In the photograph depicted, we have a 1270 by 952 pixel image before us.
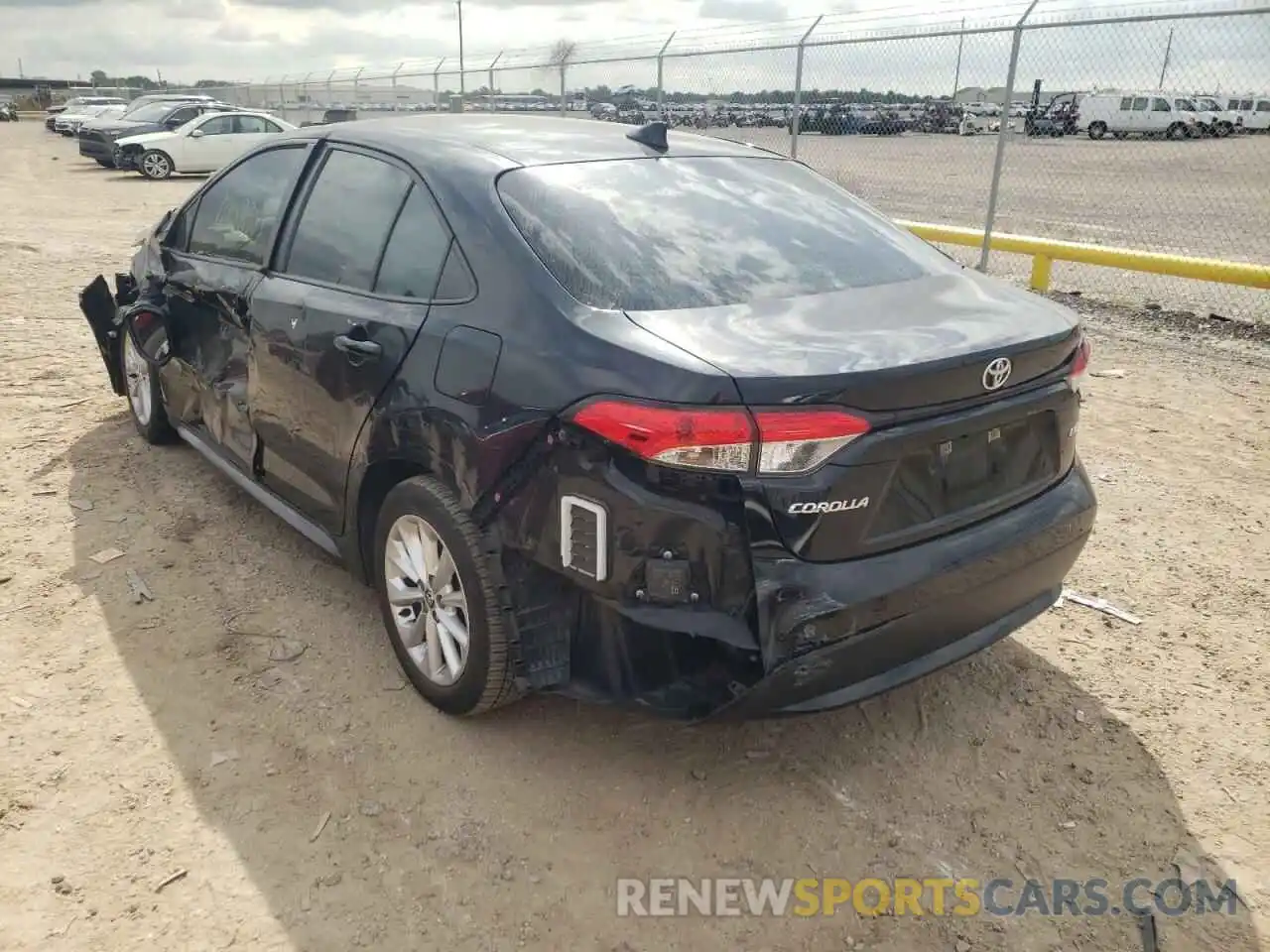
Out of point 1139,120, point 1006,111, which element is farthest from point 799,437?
point 1139,120

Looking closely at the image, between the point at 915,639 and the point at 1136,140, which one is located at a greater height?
the point at 1136,140

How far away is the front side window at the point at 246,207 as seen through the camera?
3.68m

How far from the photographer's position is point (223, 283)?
12.7ft

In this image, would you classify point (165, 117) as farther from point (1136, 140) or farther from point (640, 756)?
point (640, 756)

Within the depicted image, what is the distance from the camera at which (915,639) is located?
251cm

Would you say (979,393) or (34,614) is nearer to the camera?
(979,393)

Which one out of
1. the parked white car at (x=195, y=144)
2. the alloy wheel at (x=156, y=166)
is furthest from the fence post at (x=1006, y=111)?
the alloy wheel at (x=156, y=166)

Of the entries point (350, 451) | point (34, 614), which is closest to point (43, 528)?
point (34, 614)

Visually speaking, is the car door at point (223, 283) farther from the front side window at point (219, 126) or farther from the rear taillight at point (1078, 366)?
the front side window at point (219, 126)

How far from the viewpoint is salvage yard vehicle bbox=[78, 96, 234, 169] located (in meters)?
22.3

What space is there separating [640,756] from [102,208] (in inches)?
652

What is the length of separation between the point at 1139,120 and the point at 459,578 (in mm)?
17930

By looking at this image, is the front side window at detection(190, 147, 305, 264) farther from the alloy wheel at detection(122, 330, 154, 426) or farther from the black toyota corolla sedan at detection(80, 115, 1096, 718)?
the alloy wheel at detection(122, 330, 154, 426)

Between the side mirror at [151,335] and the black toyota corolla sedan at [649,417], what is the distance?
1.11 m
